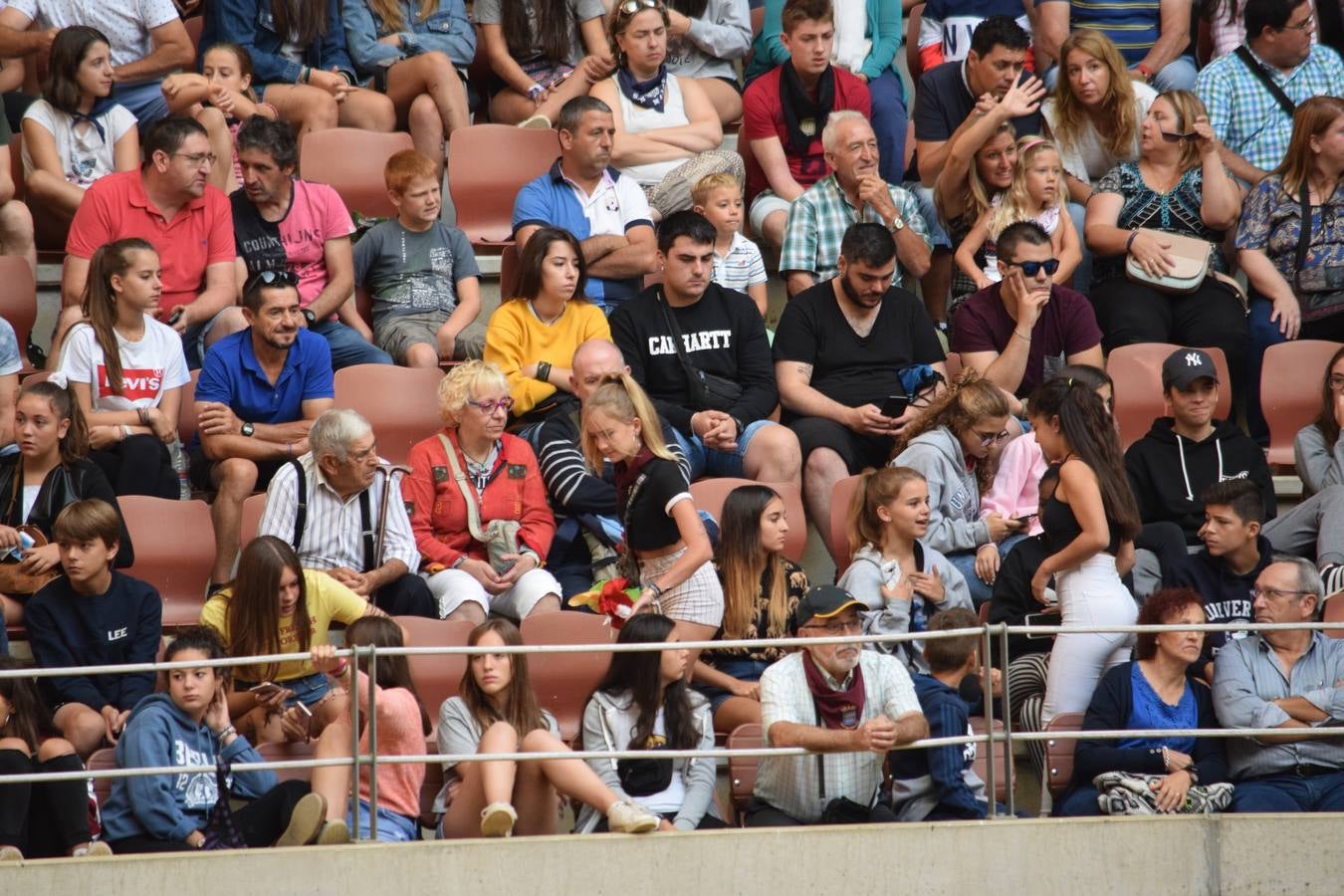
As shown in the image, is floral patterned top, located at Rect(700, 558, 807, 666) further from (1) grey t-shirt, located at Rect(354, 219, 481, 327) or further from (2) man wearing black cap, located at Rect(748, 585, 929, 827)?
(1) grey t-shirt, located at Rect(354, 219, 481, 327)

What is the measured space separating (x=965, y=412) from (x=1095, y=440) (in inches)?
29.2

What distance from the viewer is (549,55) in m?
9.70

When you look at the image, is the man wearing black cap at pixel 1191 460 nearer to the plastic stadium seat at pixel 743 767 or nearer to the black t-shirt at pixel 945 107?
the plastic stadium seat at pixel 743 767

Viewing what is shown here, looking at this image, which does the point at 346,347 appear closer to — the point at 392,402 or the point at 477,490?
the point at 392,402

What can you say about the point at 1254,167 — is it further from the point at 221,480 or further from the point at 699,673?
the point at 221,480

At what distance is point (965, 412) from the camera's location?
7.46 metres

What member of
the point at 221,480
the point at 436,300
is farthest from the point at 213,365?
the point at 436,300

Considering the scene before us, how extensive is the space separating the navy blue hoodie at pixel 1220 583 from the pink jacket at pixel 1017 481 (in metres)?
0.69

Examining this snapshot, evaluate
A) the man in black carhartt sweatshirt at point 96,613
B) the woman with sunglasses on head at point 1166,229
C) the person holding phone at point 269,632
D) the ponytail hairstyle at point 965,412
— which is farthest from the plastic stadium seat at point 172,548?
the woman with sunglasses on head at point 1166,229

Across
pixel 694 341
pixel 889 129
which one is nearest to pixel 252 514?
pixel 694 341

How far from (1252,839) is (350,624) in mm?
2727

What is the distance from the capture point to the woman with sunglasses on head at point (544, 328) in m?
7.84

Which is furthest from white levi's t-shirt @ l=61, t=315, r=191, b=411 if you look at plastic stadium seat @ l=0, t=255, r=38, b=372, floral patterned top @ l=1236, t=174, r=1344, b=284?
floral patterned top @ l=1236, t=174, r=1344, b=284

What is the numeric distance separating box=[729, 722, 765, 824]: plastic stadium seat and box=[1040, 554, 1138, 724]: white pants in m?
0.88
